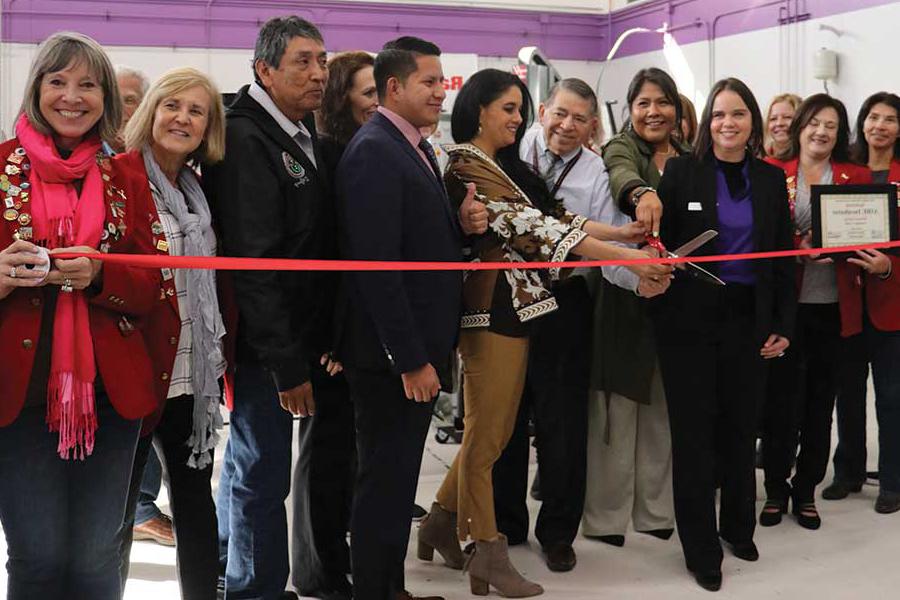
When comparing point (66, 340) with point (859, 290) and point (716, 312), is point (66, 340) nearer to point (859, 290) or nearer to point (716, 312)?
point (716, 312)

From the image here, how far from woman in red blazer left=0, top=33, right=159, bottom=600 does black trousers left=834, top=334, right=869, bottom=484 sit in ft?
9.65

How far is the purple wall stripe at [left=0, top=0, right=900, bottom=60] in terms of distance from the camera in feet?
31.9

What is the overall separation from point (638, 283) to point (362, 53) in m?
1.13

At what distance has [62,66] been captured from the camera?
6.27 ft

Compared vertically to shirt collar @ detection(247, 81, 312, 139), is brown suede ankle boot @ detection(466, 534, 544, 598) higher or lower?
lower

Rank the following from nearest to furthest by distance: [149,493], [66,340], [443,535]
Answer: [66,340]
[443,535]
[149,493]

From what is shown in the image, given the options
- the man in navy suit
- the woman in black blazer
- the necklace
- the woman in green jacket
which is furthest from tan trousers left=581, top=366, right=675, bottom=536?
the man in navy suit

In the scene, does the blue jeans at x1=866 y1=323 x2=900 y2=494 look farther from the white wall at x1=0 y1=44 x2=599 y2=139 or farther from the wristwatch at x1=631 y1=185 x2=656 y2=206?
the white wall at x1=0 y1=44 x2=599 y2=139

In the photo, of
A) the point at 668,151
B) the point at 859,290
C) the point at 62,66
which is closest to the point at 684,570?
the point at 859,290

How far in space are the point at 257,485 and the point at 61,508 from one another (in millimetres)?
662

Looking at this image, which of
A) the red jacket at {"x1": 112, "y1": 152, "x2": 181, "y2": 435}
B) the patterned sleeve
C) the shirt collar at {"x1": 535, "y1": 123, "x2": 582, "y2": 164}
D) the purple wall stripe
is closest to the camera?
the red jacket at {"x1": 112, "y1": 152, "x2": 181, "y2": 435}

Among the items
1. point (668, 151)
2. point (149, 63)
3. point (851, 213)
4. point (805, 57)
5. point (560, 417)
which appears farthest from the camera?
point (149, 63)

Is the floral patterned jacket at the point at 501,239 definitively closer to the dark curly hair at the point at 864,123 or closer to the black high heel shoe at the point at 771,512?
the black high heel shoe at the point at 771,512

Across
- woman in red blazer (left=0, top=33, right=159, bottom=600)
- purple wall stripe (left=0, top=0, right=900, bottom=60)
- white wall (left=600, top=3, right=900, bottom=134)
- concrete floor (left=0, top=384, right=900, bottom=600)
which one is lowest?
concrete floor (left=0, top=384, right=900, bottom=600)
